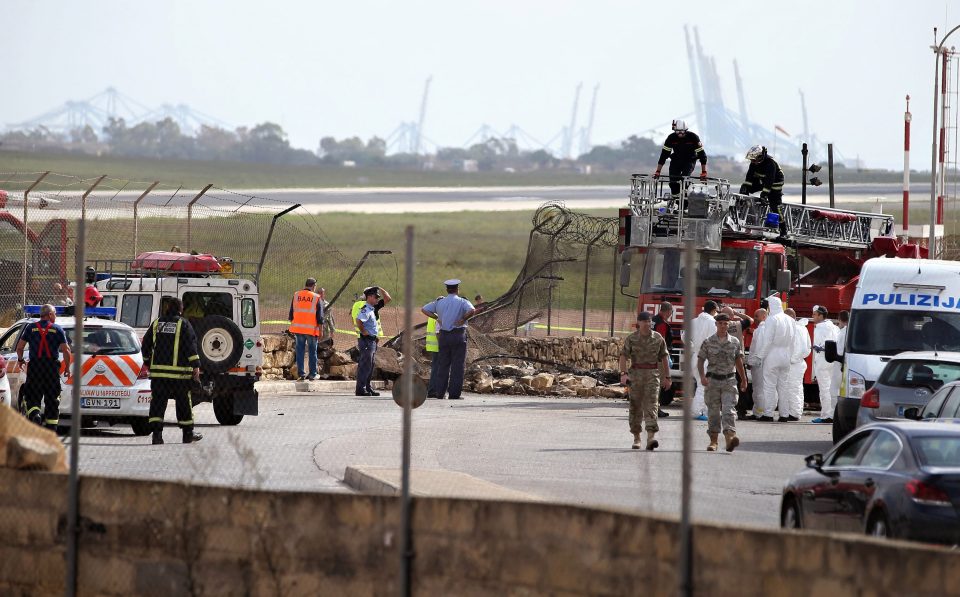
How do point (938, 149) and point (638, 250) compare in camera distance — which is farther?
point (938, 149)

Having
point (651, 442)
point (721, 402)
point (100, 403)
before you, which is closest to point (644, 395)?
point (651, 442)

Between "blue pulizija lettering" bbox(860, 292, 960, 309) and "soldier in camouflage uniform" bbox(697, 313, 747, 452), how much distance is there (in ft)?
11.4

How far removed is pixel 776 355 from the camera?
23391mm

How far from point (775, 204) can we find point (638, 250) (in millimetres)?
2712

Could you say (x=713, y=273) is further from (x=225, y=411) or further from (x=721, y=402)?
(x=225, y=411)

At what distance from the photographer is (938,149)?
115ft

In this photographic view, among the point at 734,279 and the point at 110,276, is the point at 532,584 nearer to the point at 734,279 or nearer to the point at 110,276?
the point at 110,276

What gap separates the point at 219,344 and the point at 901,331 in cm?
861

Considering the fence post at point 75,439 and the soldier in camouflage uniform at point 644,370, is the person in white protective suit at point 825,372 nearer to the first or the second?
the soldier in camouflage uniform at point 644,370

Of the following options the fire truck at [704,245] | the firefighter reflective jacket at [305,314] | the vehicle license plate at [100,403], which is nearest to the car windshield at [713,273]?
the fire truck at [704,245]

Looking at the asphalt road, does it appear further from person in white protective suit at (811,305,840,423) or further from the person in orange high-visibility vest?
the person in orange high-visibility vest

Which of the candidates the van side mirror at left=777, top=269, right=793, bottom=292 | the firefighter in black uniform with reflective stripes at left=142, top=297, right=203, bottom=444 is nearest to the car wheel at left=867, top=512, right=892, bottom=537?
the firefighter in black uniform with reflective stripes at left=142, top=297, right=203, bottom=444

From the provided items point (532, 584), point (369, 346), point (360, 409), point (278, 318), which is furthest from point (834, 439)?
point (278, 318)

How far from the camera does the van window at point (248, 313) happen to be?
21.3m
